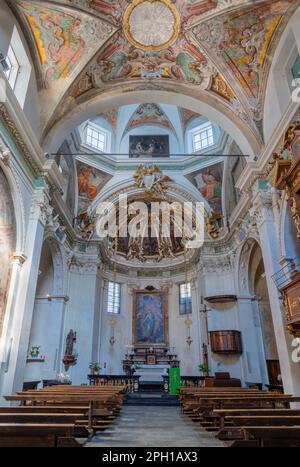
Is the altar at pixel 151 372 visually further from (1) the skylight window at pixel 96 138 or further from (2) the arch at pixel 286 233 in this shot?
(1) the skylight window at pixel 96 138

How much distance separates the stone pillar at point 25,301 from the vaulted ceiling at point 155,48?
2932mm

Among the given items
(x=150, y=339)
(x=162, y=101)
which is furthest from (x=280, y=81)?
(x=150, y=339)

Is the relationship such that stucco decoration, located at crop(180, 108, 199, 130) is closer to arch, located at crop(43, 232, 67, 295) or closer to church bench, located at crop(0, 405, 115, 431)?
arch, located at crop(43, 232, 67, 295)

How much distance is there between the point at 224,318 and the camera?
620 inches

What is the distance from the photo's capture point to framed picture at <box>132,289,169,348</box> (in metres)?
20.1

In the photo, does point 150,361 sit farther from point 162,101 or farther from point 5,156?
point 5,156

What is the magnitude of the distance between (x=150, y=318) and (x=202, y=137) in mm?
11765

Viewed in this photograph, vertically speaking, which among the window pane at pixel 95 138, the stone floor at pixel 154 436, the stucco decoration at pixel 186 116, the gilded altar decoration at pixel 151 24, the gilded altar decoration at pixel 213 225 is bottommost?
the stone floor at pixel 154 436

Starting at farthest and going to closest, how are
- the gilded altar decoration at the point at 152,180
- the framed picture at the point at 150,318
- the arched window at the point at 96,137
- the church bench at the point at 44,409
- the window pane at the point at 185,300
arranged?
the window pane at the point at 185,300 → the framed picture at the point at 150,318 → the arched window at the point at 96,137 → the gilded altar decoration at the point at 152,180 → the church bench at the point at 44,409

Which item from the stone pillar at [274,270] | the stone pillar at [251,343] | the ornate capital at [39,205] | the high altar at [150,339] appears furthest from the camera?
the high altar at [150,339]

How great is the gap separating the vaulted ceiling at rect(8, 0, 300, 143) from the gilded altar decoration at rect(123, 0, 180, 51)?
0.09 feet

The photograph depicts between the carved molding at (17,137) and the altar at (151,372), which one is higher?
the carved molding at (17,137)

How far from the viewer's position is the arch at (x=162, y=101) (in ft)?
36.0

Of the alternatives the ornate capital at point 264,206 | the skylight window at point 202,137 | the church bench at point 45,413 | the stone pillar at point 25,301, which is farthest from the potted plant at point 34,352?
the skylight window at point 202,137
